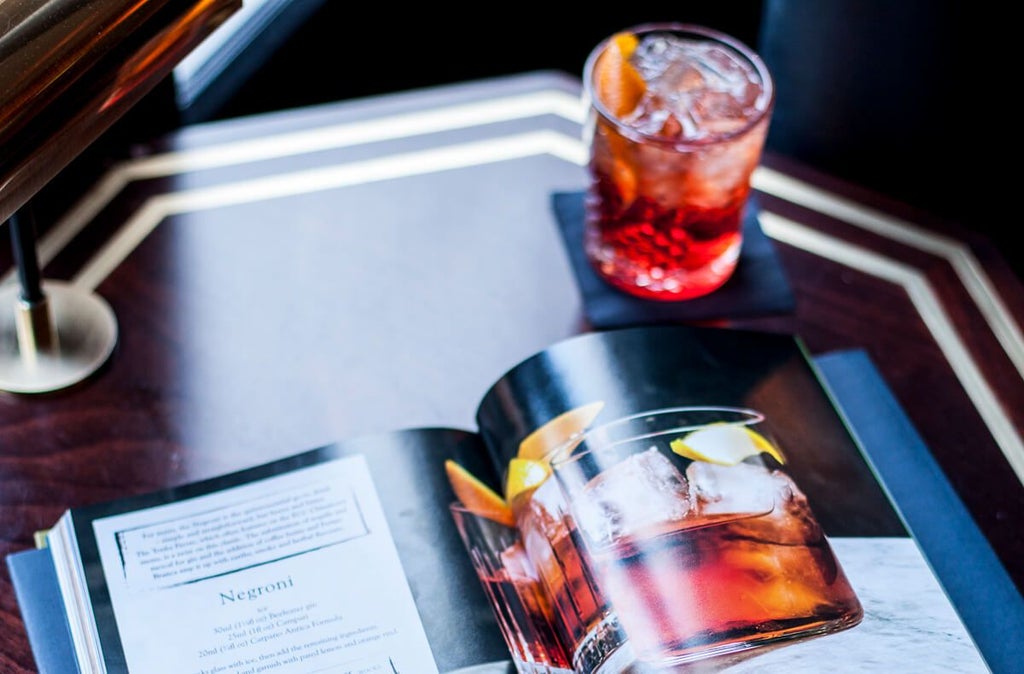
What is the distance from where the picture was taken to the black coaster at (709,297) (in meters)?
0.74

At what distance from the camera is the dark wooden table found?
2.18ft

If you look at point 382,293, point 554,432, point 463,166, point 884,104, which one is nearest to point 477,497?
point 554,432

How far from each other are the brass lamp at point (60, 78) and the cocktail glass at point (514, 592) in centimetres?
25

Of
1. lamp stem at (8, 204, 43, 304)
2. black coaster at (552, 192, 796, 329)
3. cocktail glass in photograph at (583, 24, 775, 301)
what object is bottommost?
black coaster at (552, 192, 796, 329)

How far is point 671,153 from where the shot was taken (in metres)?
0.67

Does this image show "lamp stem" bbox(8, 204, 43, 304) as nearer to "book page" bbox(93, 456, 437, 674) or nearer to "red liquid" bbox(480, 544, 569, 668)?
"book page" bbox(93, 456, 437, 674)

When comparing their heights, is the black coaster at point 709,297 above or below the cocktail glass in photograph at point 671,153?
below

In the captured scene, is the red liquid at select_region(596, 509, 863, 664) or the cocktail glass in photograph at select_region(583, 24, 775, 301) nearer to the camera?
the red liquid at select_region(596, 509, 863, 664)

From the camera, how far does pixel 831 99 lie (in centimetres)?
91

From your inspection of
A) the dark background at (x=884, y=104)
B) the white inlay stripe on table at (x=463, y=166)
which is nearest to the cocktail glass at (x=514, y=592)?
the white inlay stripe on table at (x=463, y=166)

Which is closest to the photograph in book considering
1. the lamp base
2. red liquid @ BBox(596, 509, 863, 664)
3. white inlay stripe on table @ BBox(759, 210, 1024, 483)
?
red liquid @ BBox(596, 509, 863, 664)

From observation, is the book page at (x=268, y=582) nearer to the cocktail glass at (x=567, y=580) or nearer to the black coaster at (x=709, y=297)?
the cocktail glass at (x=567, y=580)

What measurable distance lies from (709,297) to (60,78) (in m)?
0.41

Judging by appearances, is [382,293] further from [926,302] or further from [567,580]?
[926,302]
